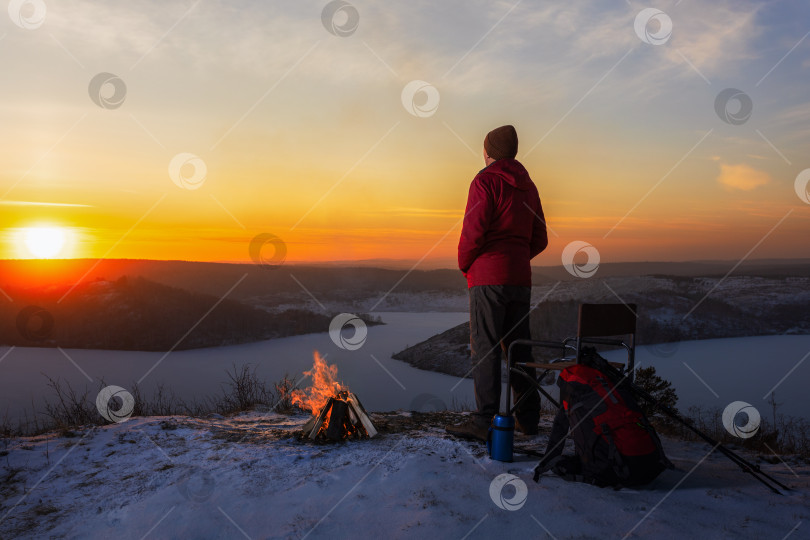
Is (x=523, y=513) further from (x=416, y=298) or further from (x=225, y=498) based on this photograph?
(x=416, y=298)

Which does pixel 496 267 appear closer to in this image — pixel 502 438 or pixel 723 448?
pixel 502 438

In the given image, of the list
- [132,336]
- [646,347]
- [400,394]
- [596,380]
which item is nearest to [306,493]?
[596,380]

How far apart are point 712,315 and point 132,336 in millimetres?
21997

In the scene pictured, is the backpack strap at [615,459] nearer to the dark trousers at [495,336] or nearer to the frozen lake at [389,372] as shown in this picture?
the dark trousers at [495,336]

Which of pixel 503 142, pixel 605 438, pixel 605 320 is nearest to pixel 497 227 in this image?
pixel 503 142

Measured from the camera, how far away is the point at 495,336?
525cm

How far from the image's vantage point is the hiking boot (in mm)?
5160

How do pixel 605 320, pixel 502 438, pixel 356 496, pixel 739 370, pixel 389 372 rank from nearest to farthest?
pixel 356 496 → pixel 605 320 → pixel 502 438 → pixel 739 370 → pixel 389 372

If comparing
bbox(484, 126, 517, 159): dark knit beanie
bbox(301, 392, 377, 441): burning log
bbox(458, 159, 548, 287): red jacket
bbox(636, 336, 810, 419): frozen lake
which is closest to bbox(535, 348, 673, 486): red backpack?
bbox(458, 159, 548, 287): red jacket

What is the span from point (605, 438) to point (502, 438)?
92 centimetres

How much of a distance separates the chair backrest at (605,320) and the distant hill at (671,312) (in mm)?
10707

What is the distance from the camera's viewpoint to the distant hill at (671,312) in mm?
16469

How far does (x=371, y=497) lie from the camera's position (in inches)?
155

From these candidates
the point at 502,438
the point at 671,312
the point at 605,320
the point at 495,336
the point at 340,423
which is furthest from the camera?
the point at 671,312
